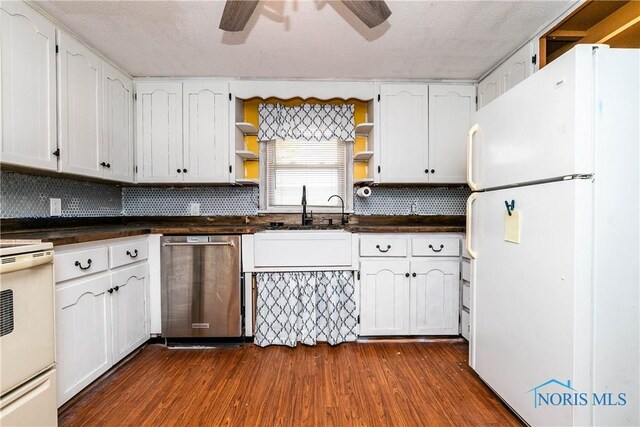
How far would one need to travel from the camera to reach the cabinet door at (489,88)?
2426 mm

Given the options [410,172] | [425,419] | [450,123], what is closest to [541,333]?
[425,419]

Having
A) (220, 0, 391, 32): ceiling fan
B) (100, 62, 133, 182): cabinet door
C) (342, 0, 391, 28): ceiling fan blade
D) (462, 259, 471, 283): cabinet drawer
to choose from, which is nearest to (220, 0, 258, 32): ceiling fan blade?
(220, 0, 391, 32): ceiling fan

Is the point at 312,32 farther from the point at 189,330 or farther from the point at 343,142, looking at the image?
the point at 189,330

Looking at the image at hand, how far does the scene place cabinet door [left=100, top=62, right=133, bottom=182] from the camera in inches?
89.8

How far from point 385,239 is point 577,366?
136cm

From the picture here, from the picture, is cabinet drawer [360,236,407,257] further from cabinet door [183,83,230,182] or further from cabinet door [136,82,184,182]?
cabinet door [136,82,184,182]

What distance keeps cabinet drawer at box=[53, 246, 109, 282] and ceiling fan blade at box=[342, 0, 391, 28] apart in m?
1.88

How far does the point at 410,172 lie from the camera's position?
2736mm

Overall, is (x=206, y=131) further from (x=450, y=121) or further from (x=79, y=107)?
(x=450, y=121)

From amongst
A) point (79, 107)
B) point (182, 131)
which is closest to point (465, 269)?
point (182, 131)

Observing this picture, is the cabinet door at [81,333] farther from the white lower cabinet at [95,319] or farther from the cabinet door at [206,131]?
the cabinet door at [206,131]

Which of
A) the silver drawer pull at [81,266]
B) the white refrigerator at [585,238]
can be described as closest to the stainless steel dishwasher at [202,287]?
the silver drawer pull at [81,266]

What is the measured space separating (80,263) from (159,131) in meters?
1.42

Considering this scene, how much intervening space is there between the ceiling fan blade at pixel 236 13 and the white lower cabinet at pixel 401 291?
1629mm
